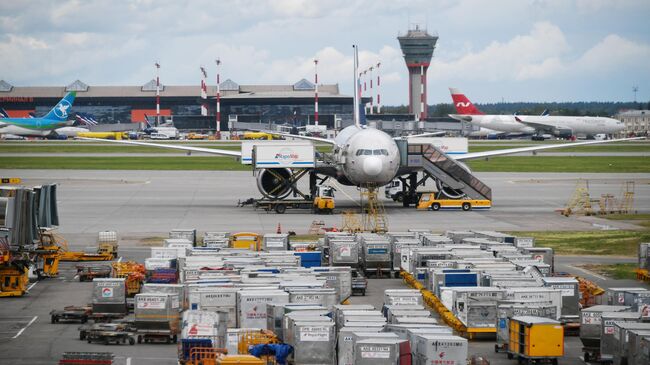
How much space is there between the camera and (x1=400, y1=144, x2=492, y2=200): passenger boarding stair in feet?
267

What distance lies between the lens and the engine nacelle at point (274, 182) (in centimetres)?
8375

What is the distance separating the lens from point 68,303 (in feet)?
148

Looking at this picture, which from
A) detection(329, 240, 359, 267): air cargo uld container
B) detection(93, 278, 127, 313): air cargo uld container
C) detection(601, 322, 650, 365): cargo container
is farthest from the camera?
detection(329, 240, 359, 267): air cargo uld container

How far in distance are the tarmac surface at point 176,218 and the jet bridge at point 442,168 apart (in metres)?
2.52

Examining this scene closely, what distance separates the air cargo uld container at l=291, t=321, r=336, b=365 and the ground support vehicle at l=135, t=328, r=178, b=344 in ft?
22.6

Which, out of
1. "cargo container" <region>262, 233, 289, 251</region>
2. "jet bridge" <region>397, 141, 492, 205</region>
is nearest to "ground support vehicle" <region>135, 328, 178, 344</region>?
"cargo container" <region>262, 233, 289, 251</region>

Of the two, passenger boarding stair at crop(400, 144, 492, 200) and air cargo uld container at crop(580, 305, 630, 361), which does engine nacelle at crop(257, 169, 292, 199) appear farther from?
air cargo uld container at crop(580, 305, 630, 361)

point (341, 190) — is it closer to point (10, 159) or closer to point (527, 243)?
point (527, 243)

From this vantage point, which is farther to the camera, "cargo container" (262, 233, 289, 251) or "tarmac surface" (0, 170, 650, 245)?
"tarmac surface" (0, 170, 650, 245)

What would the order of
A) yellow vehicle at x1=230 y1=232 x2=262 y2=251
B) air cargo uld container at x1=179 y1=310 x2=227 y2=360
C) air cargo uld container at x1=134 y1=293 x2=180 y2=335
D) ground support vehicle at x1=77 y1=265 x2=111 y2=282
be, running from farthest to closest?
yellow vehicle at x1=230 y1=232 x2=262 y2=251, ground support vehicle at x1=77 y1=265 x2=111 y2=282, air cargo uld container at x1=134 y1=293 x2=180 y2=335, air cargo uld container at x1=179 y1=310 x2=227 y2=360

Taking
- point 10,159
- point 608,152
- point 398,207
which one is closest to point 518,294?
point 398,207

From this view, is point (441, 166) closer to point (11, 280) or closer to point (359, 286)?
point (359, 286)

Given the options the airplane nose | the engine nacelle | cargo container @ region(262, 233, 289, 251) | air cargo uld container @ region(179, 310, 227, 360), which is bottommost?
air cargo uld container @ region(179, 310, 227, 360)

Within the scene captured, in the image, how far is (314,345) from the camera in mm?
31938
